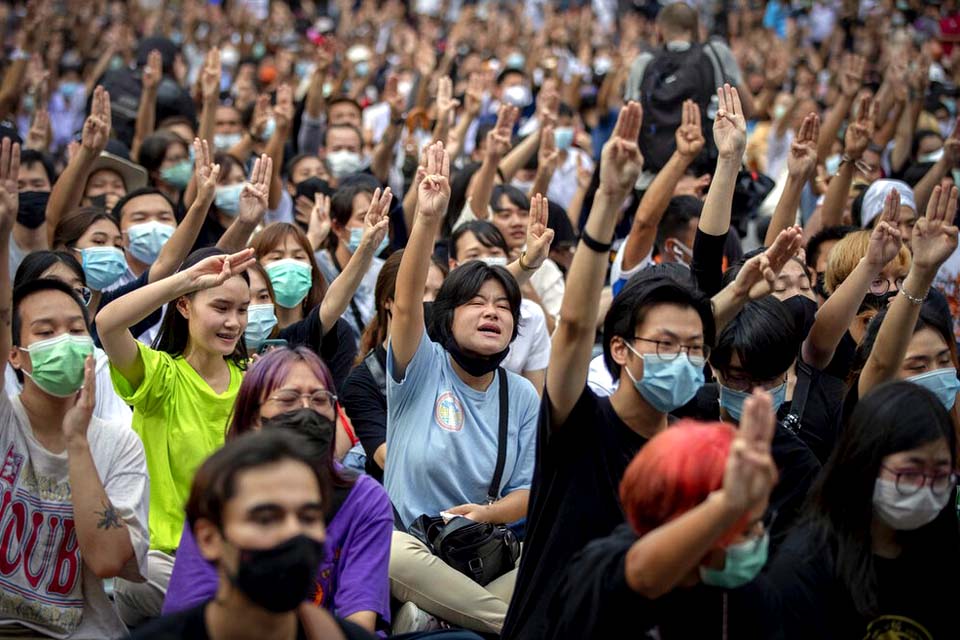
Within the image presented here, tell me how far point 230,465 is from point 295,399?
0.95 meters

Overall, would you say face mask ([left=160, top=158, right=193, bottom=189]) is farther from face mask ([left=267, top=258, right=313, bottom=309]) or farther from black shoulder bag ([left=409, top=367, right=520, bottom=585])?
black shoulder bag ([left=409, top=367, right=520, bottom=585])

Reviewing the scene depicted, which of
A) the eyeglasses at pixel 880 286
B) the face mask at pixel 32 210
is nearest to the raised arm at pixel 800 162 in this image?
the eyeglasses at pixel 880 286

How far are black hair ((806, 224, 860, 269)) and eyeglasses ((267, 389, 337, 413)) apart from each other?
354 cm

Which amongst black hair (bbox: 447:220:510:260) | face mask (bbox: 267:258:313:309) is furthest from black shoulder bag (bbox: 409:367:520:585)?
black hair (bbox: 447:220:510:260)

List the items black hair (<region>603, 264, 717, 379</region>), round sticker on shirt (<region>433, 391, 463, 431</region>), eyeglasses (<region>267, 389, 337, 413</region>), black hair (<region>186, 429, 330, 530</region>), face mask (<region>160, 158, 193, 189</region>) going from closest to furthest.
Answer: black hair (<region>186, 429, 330, 530</region>) < black hair (<region>603, 264, 717, 379</region>) < eyeglasses (<region>267, 389, 337, 413</region>) < round sticker on shirt (<region>433, 391, 463, 431</region>) < face mask (<region>160, 158, 193, 189</region>)

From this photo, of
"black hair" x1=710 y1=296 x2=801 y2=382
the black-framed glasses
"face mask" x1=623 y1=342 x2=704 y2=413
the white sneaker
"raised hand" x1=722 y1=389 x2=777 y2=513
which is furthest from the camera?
the white sneaker

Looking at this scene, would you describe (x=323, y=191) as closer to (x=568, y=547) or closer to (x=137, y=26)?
(x=568, y=547)

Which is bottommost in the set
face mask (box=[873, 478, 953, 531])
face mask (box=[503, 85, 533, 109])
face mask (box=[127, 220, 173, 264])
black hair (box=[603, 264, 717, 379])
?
face mask (box=[873, 478, 953, 531])

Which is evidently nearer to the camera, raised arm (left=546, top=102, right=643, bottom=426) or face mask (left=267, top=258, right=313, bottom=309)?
raised arm (left=546, top=102, right=643, bottom=426)

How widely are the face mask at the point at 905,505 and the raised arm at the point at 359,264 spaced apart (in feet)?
8.39

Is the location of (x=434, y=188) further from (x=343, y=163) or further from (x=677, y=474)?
(x=343, y=163)

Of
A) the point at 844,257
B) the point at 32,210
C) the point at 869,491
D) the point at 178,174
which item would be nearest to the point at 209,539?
the point at 869,491

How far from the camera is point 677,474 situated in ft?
9.44

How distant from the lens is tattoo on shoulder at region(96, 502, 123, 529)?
3.85 m
